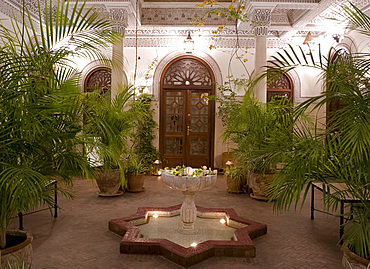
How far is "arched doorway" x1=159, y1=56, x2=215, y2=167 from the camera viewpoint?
1078 centimetres

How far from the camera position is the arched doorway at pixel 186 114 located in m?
10.8

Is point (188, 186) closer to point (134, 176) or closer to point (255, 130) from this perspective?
point (255, 130)

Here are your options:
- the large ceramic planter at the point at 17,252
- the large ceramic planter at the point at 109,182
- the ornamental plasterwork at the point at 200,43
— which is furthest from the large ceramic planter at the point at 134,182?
the ornamental plasterwork at the point at 200,43

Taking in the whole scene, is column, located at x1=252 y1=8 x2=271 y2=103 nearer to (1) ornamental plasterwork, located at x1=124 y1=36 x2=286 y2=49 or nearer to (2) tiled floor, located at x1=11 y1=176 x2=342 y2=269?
(2) tiled floor, located at x1=11 y1=176 x2=342 y2=269

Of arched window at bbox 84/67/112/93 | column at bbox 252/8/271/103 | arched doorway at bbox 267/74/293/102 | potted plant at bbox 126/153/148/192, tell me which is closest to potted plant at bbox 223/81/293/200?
column at bbox 252/8/271/103

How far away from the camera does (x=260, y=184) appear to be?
7180 millimetres

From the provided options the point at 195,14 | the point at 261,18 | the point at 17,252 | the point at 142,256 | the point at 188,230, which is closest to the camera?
A: the point at 17,252

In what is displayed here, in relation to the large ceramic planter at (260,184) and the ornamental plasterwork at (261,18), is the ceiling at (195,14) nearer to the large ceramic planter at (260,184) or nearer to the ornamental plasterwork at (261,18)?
the ornamental plasterwork at (261,18)

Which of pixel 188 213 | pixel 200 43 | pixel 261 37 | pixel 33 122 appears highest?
pixel 200 43

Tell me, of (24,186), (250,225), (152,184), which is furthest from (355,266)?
(152,184)

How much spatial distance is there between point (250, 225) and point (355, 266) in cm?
210

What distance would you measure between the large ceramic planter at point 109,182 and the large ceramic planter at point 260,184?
2.91 metres

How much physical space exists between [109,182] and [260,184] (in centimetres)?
321

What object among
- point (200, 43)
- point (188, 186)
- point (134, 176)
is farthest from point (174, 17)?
point (188, 186)
